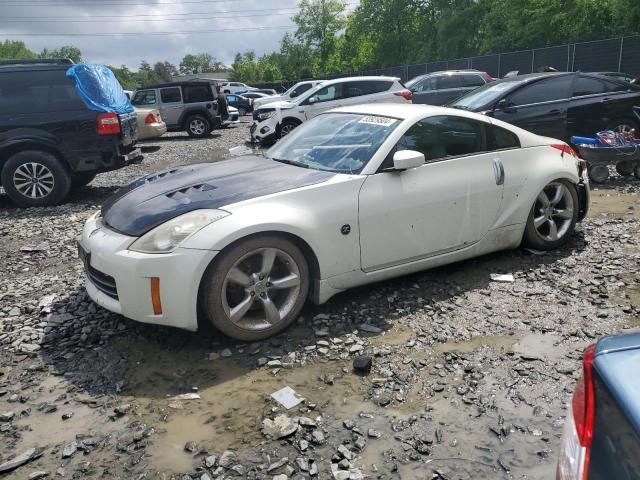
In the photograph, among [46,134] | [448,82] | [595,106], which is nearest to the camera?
[46,134]

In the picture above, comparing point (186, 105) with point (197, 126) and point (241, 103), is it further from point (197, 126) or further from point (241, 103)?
point (241, 103)

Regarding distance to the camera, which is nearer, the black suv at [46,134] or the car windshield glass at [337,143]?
the car windshield glass at [337,143]

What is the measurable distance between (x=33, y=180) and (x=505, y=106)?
7400mm

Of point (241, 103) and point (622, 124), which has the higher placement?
point (241, 103)

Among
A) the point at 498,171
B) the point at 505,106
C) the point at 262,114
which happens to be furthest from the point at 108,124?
the point at 262,114

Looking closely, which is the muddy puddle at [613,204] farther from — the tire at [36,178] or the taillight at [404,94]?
the taillight at [404,94]

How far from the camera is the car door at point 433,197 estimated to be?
3.89 meters

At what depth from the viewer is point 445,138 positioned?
4383mm

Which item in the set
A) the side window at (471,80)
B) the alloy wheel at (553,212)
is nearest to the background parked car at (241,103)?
the side window at (471,80)

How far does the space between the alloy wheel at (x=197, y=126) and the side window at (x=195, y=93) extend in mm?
688

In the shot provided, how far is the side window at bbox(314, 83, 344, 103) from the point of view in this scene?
14289mm

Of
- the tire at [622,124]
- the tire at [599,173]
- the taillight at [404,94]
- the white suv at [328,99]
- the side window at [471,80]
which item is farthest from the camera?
the side window at [471,80]

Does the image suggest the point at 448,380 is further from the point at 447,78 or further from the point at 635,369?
the point at 447,78

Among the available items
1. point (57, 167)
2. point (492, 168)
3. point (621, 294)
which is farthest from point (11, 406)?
point (57, 167)
